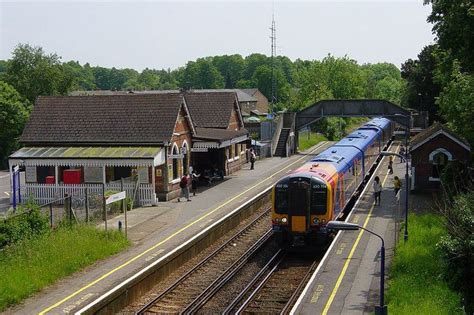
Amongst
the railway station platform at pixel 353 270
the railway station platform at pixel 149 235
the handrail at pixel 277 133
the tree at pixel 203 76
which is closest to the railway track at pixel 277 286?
the railway station platform at pixel 353 270

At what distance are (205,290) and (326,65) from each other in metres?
88.9

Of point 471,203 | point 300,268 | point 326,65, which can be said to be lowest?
point 300,268

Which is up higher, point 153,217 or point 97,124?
point 97,124

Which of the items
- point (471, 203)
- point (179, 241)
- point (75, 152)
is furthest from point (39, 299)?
point (75, 152)

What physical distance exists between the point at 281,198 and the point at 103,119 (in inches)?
644

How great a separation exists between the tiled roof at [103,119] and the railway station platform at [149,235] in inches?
172

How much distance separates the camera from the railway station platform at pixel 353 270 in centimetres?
1744

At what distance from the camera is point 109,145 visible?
114 ft

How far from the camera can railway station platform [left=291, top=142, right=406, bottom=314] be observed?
1744cm

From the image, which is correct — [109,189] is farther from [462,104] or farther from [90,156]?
[462,104]

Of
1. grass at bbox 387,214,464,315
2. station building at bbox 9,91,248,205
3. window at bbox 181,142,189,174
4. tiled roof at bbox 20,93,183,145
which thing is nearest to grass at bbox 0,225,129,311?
station building at bbox 9,91,248,205

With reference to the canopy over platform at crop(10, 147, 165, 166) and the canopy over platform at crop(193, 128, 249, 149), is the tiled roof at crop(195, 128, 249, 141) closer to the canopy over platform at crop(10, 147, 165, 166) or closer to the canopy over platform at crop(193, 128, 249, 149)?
the canopy over platform at crop(193, 128, 249, 149)

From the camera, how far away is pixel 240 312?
18.1 metres

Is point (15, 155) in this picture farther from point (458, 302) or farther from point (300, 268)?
point (458, 302)
